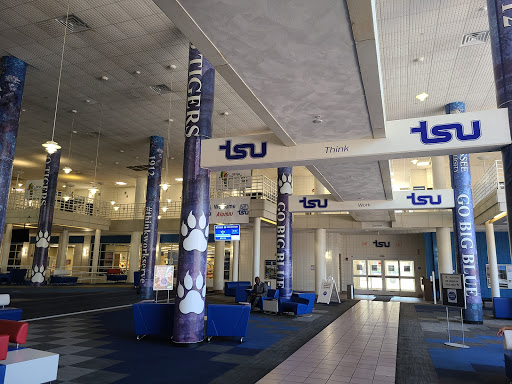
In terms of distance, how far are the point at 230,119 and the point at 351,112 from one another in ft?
30.5

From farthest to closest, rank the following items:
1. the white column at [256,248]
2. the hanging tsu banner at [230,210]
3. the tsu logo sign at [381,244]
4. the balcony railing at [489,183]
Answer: the tsu logo sign at [381,244]
the white column at [256,248]
the hanging tsu banner at [230,210]
the balcony railing at [489,183]

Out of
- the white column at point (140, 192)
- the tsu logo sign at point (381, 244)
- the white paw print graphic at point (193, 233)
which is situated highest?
the white column at point (140, 192)

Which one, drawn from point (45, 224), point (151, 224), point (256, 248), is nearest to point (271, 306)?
point (256, 248)

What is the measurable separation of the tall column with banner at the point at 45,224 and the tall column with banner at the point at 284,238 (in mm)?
10254

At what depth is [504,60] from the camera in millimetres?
5234

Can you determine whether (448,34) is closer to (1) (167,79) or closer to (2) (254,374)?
(1) (167,79)

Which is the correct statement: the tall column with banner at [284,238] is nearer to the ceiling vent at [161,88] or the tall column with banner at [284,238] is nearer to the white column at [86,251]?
the ceiling vent at [161,88]

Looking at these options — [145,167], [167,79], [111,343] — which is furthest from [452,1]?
[145,167]

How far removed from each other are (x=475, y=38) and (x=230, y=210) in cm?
884

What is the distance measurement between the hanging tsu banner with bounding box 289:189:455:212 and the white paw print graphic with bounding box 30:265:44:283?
12.1 m

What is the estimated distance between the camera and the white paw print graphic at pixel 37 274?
637 inches

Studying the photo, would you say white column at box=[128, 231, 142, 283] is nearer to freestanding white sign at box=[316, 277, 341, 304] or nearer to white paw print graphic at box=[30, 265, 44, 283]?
white paw print graphic at box=[30, 265, 44, 283]

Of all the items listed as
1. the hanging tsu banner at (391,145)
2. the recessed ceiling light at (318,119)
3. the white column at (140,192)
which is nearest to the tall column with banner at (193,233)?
the hanging tsu banner at (391,145)

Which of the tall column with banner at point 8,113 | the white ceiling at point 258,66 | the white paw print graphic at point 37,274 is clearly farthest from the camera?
the white paw print graphic at point 37,274
